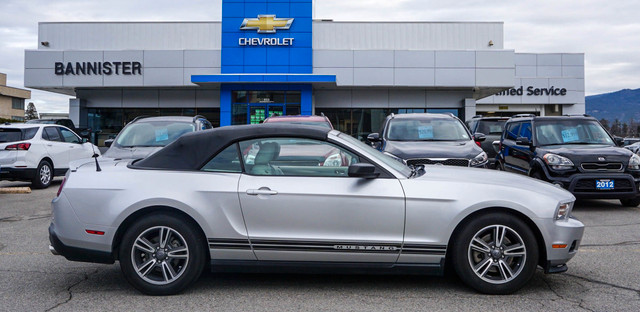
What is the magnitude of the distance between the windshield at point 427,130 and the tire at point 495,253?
19.3ft

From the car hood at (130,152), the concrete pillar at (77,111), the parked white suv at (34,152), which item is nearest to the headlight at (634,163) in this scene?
the car hood at (130,152)

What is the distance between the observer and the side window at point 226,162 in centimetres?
466

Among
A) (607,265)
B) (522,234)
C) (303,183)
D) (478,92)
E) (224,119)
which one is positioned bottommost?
(607,265)

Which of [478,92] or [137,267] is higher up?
[478,92]

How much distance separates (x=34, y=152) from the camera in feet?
41.9

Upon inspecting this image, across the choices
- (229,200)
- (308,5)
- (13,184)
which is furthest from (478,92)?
(229,200)

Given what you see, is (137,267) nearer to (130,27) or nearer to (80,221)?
(80,221)

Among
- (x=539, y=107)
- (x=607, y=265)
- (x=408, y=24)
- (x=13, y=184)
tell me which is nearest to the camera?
(x=607, y=265)

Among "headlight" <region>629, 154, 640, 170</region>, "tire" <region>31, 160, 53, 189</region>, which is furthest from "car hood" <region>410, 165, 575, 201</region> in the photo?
"tire" <region>31, 160, 53, 189</region>

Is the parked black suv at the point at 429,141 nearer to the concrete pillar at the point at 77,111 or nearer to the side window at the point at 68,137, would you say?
the side window at the point at 68,137

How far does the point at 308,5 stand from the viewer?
2673 centimetres

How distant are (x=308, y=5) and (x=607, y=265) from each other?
2317 cm

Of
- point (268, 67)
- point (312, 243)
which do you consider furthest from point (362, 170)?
point (268, 67)

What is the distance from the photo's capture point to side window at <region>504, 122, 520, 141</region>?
1170 centimetres
